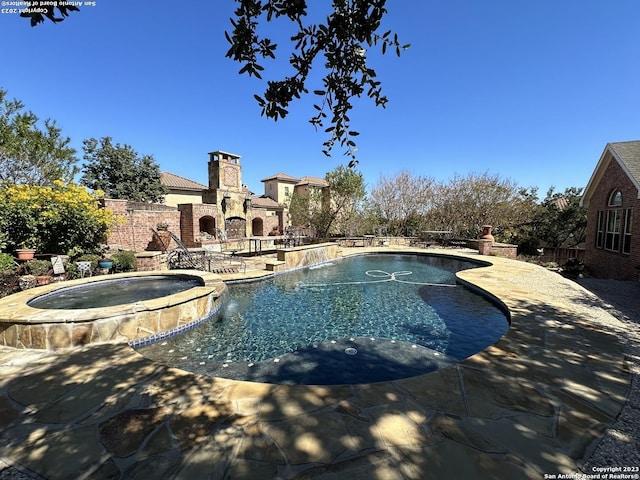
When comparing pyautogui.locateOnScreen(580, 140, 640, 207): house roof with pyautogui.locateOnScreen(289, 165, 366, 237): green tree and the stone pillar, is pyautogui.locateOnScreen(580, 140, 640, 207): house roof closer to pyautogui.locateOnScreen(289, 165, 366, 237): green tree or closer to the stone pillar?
the stone pillar

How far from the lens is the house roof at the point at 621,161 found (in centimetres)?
941

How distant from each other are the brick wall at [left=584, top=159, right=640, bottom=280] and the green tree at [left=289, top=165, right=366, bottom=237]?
40.9 ft

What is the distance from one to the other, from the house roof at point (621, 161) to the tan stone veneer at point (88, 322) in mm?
14110

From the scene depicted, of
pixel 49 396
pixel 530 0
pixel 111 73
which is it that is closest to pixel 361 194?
pixel 530 0

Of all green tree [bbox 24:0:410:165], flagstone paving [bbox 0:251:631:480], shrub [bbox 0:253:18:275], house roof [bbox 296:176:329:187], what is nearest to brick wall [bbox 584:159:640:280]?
flagstone paving [bbox 0:251:631:480]

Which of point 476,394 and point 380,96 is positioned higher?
point 380,96

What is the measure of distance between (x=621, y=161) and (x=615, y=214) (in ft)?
7.30

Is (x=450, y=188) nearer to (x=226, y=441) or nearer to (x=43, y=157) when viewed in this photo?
(x=226, y=441)

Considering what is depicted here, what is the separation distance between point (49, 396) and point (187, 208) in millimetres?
15755

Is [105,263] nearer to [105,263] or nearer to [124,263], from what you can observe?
[105,263]

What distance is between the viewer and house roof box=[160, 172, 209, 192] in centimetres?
2515

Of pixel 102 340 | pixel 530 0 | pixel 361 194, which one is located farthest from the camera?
pixel 361 194

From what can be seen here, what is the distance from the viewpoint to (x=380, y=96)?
8.37ft

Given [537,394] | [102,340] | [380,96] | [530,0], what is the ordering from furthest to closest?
1. [530,0]
2. [102,340]
3. [537,394]
4. [380,96]
